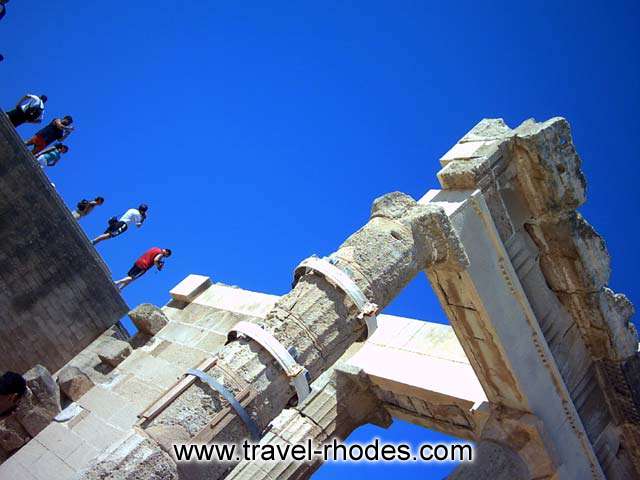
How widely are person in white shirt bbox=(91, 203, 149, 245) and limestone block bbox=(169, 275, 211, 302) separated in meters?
2.53

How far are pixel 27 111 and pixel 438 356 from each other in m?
9.80

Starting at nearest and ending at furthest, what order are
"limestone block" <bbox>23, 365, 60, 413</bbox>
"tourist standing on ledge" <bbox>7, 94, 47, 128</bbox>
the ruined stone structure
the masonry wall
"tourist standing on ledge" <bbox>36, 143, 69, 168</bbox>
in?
the ruined stone structure, "limestone block" <bbox>23, 365, 60, 413</bbox>, the masonry wall, "tourist standing on ledge" <bbox>7, 94, 47, 128</bbox>, "tourist standing on ledge" <bbox>36, 143, 69, 168</bbox>

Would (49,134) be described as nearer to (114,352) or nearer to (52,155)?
(52,155)

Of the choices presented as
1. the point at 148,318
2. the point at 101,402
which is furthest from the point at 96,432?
the point at 148,318

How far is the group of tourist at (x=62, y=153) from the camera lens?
14.0 meters

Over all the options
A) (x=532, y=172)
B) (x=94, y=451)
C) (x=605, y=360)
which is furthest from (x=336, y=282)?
(x=94, y=451)

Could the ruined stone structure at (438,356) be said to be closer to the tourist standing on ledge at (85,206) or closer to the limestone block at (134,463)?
the limestone block at (134,463)

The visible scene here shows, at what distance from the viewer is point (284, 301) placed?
6.47 meters

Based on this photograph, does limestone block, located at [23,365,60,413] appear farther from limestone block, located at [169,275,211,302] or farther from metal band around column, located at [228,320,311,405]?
metal band around column, located at [228,320,311,405]

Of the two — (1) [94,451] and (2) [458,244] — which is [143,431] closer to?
(2) [458,244]

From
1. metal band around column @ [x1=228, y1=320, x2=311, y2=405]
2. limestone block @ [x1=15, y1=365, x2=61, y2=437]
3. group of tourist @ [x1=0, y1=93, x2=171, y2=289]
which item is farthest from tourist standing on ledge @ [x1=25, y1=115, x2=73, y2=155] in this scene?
metal band around column @ [x1=228, y1=320, x2=311, y2=405]

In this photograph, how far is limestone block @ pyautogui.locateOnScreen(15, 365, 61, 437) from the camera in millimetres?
10930

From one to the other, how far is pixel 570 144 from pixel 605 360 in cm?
322

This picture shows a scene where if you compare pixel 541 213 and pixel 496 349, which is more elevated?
pixel 541 213
